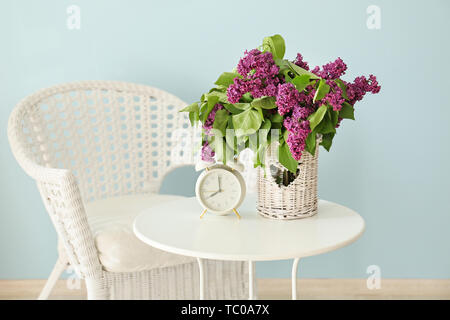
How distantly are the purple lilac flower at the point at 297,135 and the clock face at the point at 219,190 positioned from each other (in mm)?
223

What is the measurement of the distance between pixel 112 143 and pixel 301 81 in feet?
3.43

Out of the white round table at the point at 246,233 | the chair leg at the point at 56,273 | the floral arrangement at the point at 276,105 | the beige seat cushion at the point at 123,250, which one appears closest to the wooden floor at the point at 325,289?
the chair leg at the point at 56,273

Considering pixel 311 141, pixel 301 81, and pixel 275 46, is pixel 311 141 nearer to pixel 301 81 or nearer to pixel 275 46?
pixel 301 81

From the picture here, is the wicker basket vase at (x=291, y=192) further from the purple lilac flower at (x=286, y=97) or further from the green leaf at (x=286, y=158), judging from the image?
the purple lilac flower at (x=286, y=97)

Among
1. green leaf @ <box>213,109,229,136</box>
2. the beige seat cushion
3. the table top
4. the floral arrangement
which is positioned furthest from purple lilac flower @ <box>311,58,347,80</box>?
the beige seat cushion

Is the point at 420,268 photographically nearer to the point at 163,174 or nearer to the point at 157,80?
the point at 163,174

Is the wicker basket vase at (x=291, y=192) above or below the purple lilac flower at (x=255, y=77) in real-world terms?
below

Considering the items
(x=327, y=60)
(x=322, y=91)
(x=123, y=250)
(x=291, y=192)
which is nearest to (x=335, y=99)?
(x=322, y=91)

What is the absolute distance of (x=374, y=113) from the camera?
1.90 m

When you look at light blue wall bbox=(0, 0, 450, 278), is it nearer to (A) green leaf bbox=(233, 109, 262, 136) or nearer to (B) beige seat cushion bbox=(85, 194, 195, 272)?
(B) beige seat cushion bbox=(85, 194, 195, 272)

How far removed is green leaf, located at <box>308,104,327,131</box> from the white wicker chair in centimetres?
69

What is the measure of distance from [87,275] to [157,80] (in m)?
0.90

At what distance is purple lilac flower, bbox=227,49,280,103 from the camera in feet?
3.39

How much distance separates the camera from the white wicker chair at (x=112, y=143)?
5.11 ft
